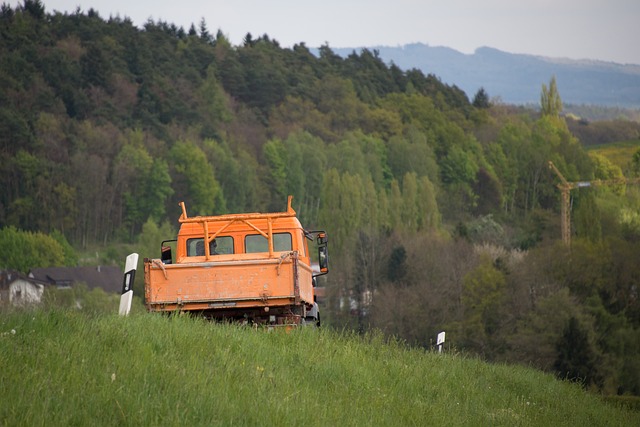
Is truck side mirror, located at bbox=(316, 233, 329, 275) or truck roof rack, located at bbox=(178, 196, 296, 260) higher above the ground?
truck roof rack, located at bbox=(178, 196, 296, 260)

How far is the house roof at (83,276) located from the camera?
350 ft

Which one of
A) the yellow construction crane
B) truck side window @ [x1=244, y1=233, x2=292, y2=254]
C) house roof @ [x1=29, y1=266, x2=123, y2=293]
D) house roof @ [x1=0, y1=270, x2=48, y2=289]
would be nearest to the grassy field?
truck side window @ [x1=244, y1=233, x2=292, y2=254]

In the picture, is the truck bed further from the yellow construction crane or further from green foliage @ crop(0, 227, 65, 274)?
the yellow construction crane

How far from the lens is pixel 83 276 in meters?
109

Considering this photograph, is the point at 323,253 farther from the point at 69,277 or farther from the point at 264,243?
the point at 69,277

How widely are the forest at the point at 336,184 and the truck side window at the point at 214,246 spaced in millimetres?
35583

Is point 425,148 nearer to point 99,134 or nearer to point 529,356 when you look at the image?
point 99,134

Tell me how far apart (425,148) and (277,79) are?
2687 centimetres

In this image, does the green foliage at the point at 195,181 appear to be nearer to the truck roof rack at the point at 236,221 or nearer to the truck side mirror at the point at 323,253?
the truck side mirror at the point at 323,253

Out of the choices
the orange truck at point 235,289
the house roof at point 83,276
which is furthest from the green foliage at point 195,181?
the orange truck at point 235,289

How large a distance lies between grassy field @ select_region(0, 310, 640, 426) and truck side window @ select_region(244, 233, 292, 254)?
15.9 feet

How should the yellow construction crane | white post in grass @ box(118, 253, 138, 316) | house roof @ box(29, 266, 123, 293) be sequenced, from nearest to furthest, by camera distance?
white post in grass @ box(118, 253, 138, 316) → house roof @ box(29, 266, 123, 293) → the yellow construction crane

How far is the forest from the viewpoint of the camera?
7981cm

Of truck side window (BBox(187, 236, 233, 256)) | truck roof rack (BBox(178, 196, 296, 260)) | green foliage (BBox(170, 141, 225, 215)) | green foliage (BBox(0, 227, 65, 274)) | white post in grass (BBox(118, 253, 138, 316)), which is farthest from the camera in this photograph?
green foliage (BBox(170, 141, 225, 215))
